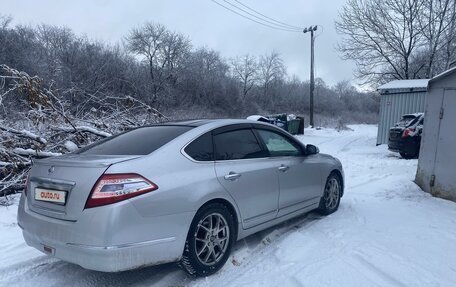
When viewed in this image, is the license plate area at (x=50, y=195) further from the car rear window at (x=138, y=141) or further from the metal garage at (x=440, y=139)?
the metal garage at (x=440, y=139)

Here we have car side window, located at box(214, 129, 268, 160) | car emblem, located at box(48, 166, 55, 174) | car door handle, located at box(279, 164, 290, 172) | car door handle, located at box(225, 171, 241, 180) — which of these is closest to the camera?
car emblem, located at box(48, 166, 55, 174)

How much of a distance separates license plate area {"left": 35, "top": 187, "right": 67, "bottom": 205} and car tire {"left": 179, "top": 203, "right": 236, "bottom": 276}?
1.11 metres

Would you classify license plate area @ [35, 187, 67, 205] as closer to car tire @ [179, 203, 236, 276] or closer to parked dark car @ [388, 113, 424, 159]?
car tire @ [179, 203, 236, 276]

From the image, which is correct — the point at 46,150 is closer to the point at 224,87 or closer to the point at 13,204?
the point at 13,204

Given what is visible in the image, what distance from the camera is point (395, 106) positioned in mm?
16609

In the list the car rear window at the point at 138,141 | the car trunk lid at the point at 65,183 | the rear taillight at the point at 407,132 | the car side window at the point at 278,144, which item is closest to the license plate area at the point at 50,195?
the car trunk lid at the point at 65,183

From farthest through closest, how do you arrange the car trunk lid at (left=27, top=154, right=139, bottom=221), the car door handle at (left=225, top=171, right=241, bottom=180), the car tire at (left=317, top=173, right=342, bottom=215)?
the car tire at (left=317, top=173, right=342, bottom=215), the car door handle at (left=225, top=171, right=241, bottom=180), the car trunk lid at (left=27, top=154, right=139, bottom=221)

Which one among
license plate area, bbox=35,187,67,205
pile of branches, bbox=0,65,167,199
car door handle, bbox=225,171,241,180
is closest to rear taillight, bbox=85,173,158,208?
license plate area, bbox=35,187,67,205

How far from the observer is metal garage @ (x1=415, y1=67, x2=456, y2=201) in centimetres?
593

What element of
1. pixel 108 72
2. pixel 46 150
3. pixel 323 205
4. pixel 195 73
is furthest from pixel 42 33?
pixel 323 205

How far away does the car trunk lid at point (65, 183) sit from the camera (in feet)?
9.31

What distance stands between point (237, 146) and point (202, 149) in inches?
21.4

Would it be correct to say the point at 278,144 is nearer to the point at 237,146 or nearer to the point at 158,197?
the point at 237,146

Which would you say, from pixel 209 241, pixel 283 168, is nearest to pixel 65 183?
pixel 209 241
